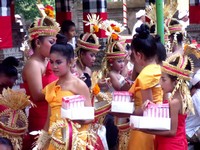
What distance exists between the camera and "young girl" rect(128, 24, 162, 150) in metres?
4.27

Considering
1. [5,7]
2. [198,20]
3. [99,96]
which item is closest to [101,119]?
[99,96]

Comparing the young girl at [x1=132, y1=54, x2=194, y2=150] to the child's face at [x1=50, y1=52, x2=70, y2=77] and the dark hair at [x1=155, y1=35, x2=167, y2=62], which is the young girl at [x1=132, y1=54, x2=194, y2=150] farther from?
the child's face at [x1=50, y1=52, x2=70, y2=77]

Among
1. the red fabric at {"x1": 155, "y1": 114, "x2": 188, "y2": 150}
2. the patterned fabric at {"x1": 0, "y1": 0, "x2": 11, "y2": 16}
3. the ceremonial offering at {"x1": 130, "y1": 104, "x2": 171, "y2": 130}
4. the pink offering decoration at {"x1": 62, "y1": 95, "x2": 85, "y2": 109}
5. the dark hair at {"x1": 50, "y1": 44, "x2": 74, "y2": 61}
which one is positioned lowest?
the red fabric at {"x1": 155, "y1": 114, "x2": 188, "y2": 150}

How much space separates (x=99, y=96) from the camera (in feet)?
15.8

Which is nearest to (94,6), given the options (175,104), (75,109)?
(175,104)

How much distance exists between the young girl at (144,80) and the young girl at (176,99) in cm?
14

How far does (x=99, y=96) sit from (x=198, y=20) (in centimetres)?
442

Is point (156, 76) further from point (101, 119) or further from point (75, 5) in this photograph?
point (75, 5)

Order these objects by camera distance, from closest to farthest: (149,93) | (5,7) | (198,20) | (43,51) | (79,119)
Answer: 1. (79,119)
2. (149,93)
3. (43,51)
4. (5,7)
5. (198,20)

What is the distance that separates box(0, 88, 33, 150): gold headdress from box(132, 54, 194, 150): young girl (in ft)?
3.74

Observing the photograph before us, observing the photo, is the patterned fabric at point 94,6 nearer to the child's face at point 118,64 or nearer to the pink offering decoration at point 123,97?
the child's face at point 118,64

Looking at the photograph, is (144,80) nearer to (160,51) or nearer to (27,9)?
(160,51)

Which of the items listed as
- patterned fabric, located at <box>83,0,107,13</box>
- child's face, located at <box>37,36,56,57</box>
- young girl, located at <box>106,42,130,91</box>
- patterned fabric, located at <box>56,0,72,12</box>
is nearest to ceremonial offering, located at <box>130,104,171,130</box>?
child's face, located at <box>37,36,56,57</box>

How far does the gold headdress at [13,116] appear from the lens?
4.57m
